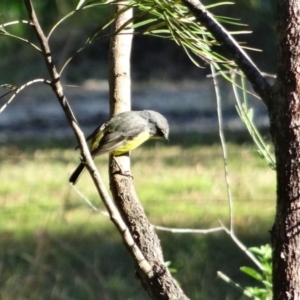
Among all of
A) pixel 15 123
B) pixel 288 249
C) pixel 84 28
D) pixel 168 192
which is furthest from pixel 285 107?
pixel 84 28

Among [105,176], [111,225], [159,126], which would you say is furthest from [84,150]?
[105,176]

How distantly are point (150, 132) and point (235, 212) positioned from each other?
9.67 feet

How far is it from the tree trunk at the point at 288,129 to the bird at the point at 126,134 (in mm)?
1053

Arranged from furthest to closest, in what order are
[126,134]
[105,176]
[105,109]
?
1. [105,109]
2. [105,176]
3. [126,134]

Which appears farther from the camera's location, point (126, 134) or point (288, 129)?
point (126, 134)

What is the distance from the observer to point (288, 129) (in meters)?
0.92

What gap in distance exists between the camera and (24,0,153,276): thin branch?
96 centimetres

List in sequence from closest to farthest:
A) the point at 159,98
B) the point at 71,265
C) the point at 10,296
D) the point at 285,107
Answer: the point at 285,107
the point at 10,296
the point at 71,265
the point at 159,98

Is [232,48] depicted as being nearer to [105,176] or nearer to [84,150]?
[84,150]

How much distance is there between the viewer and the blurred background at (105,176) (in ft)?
13.7

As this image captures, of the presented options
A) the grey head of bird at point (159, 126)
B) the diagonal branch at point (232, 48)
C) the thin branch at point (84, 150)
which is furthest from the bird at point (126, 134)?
the diagonal branch at point (232, 48)

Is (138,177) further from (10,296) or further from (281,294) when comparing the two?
(281,294)

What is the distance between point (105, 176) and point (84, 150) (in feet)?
17.6

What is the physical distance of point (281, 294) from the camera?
0.96 meters
